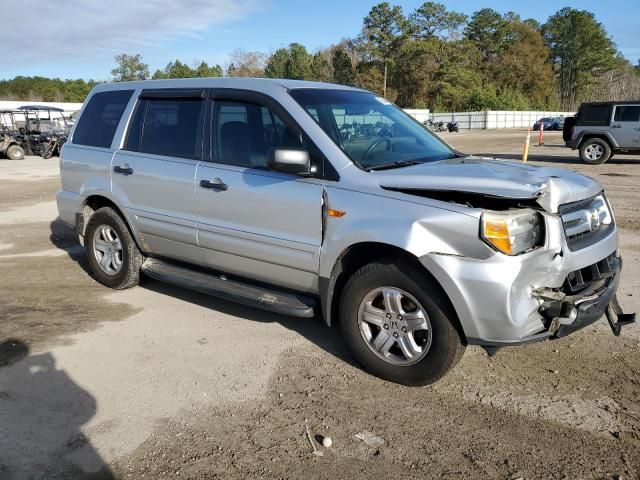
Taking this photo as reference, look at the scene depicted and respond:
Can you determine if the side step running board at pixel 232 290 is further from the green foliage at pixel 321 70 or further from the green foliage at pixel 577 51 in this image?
the green foliage at pixel 577 51

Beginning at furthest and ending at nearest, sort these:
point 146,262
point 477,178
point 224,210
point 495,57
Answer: point 495,57 → point 146,262 → point 224,210 → point 477,178

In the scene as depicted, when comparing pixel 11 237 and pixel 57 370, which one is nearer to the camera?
pixel 57 370

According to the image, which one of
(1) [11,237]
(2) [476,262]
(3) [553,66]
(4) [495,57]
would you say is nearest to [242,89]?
(2) [476,262]

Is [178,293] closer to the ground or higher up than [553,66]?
closer to the ground

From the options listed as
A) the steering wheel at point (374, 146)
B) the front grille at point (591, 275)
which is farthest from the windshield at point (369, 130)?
the front grille at point (591, 275)

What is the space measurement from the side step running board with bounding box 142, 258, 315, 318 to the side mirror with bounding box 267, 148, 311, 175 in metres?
0.96

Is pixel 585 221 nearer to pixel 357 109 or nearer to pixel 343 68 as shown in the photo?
pixel 357 109

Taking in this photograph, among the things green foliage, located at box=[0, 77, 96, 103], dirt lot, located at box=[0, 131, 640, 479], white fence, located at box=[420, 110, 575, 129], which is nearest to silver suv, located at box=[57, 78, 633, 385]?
dirt lot, located at box=[0, 131, 640, 479]

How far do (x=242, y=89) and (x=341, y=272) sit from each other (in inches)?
67.9

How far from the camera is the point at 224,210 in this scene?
447cm

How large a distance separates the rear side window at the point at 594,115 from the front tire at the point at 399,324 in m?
16.6

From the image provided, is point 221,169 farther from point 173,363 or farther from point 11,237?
point 11,237

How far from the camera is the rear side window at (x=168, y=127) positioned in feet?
15.8

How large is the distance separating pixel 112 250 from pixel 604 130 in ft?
54.2
